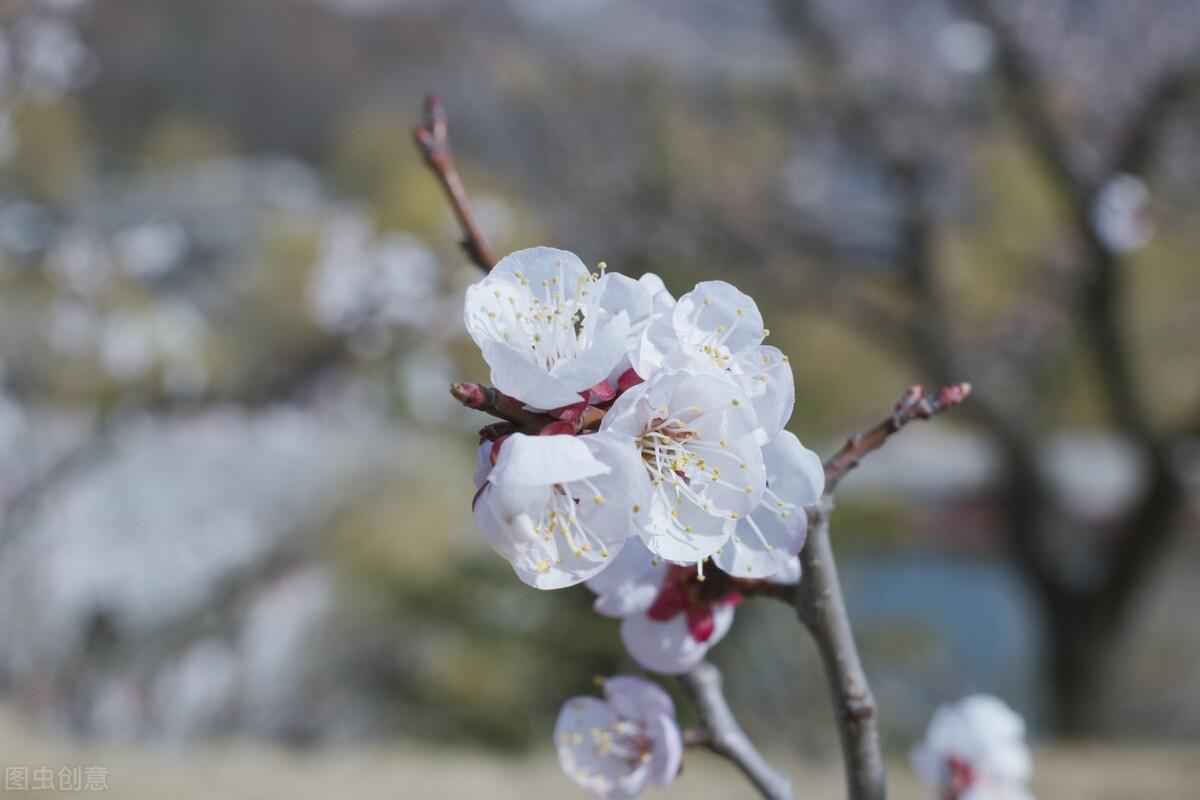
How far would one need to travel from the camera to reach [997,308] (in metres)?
2.32

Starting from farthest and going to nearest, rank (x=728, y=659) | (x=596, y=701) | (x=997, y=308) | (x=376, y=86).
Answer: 1. (x=997, y=308)
2. (x=376, y=86)
3. (x=728, y=659)
4. (x=596, y=701)

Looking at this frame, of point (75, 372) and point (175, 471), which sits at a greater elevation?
point (75, 372)

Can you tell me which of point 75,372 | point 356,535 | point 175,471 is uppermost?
point 75,372

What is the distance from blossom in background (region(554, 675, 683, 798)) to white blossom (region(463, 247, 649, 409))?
13 cm

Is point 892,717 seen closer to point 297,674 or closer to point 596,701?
point 297,674

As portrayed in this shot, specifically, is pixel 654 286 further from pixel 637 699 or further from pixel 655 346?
pixel 637 699

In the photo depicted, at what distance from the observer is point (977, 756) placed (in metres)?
0.40

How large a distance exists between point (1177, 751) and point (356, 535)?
1529 millimetres

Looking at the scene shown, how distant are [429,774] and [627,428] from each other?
1.26m

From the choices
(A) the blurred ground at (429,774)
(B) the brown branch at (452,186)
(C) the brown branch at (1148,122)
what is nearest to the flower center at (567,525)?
(B) the brown branch at (452,186)

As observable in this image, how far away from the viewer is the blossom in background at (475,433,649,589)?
20 centimetres

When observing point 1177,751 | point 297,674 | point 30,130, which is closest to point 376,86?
point 30,130

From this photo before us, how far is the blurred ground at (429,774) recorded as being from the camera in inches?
45.8

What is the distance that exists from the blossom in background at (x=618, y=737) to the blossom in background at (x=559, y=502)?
114 millimetres
